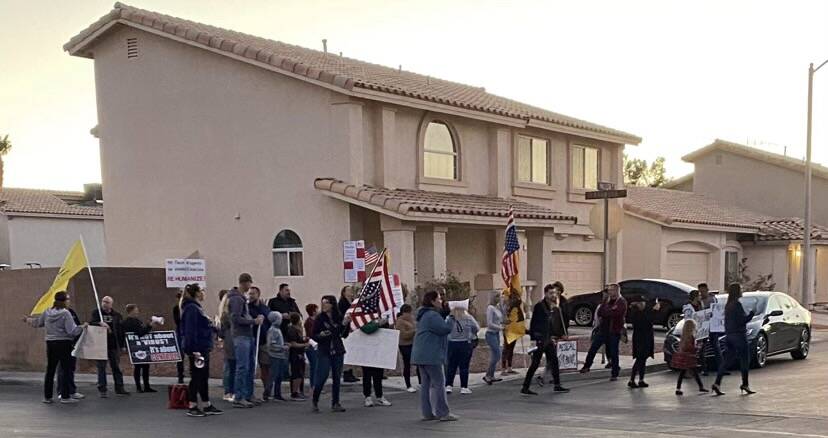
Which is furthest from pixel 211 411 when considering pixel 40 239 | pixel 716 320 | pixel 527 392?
pixel 40 239

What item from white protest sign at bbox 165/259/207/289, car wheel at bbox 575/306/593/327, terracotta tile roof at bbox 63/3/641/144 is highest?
terracotta tile roof at bbox 63/3/641/144

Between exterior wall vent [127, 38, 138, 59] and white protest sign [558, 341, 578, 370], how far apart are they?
595 inches

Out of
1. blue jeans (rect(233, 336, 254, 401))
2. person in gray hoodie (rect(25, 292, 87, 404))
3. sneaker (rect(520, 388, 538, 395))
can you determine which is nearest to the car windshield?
sneaker (rect(520, 388, 538, 395))

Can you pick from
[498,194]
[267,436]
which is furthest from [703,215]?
[267,436]

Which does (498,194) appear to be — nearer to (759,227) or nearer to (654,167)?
(759,227)

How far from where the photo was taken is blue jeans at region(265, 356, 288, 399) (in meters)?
13.8

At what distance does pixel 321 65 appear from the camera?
23.7 metres

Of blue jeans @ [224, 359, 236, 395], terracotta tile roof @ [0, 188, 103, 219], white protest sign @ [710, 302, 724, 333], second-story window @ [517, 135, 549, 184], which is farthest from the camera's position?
terracotta tile roof @ [0, 188, 103, 219]

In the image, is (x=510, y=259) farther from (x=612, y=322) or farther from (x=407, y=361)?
(x=407, y=361)

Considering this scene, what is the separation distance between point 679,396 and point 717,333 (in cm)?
190

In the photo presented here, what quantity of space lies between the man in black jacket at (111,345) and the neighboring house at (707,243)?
2103cm

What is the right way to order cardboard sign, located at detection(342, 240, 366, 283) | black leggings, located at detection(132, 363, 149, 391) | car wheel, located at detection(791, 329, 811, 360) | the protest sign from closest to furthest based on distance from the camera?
the protest sign
black leggings, located at detection(132, 363, 149, 391)
car wheel, located at detection(791, 329, 811, 360)
cardboard sign, located at detection(342, 240, 366, 283)

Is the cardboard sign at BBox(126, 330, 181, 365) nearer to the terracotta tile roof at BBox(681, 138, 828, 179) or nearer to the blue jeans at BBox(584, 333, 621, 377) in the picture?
the blue jeans at BBox(584, 333, 621, 377)

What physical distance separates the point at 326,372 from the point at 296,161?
33.6 ft
